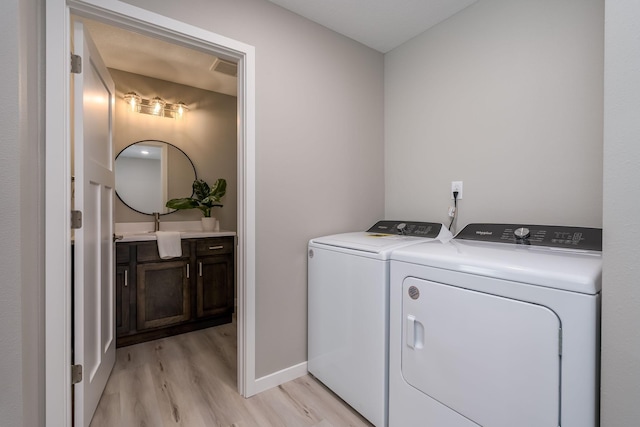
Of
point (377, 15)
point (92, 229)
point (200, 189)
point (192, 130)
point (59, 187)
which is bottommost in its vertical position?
point (92, 229)

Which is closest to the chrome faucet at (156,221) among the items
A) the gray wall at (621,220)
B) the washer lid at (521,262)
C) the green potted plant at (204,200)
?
the green potted plant at (204,200)

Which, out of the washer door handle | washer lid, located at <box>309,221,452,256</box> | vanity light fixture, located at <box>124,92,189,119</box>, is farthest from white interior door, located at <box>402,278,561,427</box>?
vanity light fixture, located at <box>124,92,189,119</box>

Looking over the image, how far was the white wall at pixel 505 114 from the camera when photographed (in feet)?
4.54

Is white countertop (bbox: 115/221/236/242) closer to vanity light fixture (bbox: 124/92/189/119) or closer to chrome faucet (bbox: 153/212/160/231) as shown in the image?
chrome faucet (bbox: 153/212/160/231)

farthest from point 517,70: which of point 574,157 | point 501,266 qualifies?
point 501,266

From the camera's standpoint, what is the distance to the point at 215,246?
8.89ft

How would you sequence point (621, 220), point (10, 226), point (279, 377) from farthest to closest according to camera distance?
point (279, 377), point (10, 226), point (621, 220)

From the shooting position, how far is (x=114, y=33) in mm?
2143

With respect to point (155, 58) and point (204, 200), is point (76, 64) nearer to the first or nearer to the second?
point (155, 58)

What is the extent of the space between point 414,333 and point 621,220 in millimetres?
799

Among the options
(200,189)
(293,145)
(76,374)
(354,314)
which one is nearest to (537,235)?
(354,314)

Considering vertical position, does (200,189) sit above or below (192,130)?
below

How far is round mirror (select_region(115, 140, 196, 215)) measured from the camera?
279cm

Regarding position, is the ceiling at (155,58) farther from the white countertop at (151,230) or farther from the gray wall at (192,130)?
the white countertop at (151,230)
